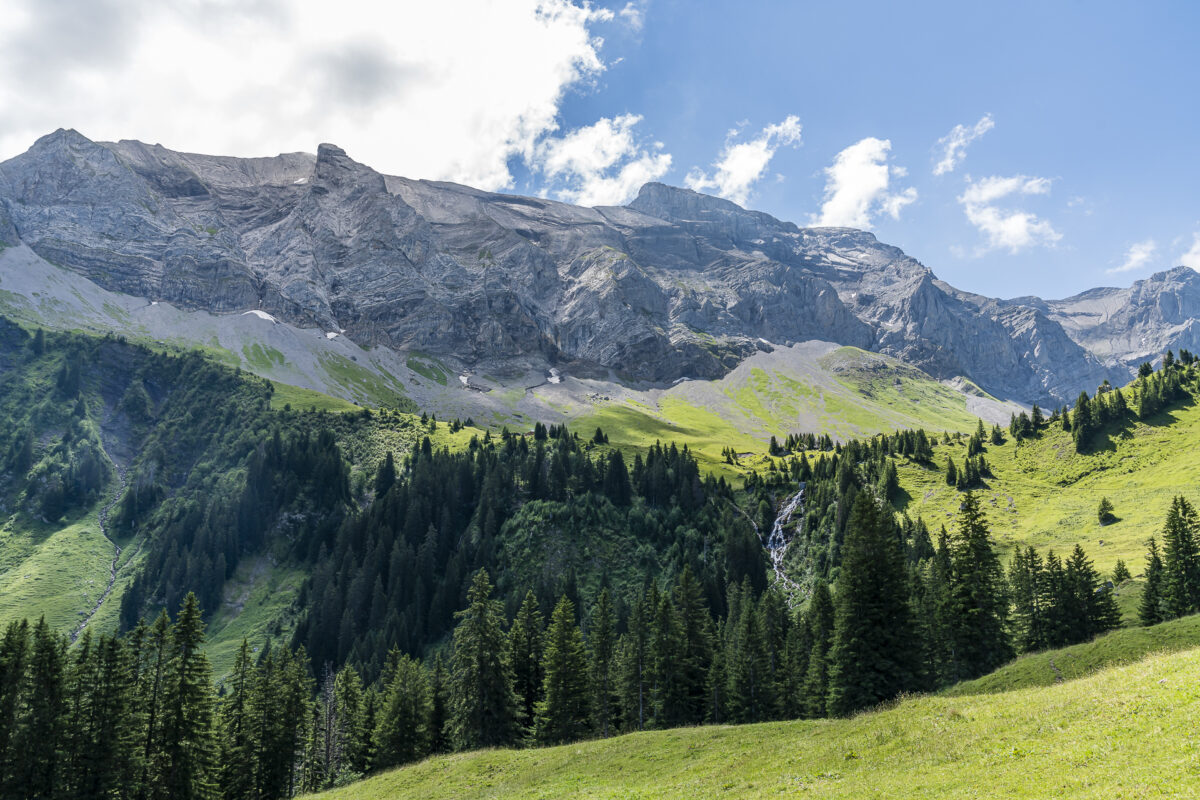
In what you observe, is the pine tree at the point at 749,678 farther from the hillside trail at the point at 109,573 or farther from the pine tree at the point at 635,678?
the hillside trail at the point at 109,573

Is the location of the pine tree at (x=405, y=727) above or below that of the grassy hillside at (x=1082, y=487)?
below

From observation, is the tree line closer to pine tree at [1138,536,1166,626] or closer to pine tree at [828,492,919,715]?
pine tree at [828,492,919,715]

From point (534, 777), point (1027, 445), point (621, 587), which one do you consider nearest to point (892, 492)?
point (1027, 445)

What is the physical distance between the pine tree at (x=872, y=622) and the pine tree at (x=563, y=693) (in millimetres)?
25188

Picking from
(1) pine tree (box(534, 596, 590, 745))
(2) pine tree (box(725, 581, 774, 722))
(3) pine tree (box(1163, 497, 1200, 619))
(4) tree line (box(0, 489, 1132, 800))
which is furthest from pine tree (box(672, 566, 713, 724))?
(3) pine tree (box(1163, 497, 1200, 619))

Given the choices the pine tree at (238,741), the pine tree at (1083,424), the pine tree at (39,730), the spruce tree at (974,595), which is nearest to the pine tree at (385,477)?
the pine tree at (238,741)

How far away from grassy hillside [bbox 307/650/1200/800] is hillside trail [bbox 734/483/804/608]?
98.8 m

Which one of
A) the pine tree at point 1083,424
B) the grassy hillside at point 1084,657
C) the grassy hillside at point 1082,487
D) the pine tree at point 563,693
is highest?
the pine tree at point 1083,424

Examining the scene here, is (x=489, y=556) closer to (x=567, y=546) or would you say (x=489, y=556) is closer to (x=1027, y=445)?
(x=567, y=546)

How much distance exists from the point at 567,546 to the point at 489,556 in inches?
720

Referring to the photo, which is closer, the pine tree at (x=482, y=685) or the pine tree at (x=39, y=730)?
the pine tree at (x=39, y=730)

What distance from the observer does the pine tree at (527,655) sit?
2773 inches

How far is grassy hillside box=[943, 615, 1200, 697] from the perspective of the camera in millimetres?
43881

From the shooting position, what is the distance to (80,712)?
49.8 m
